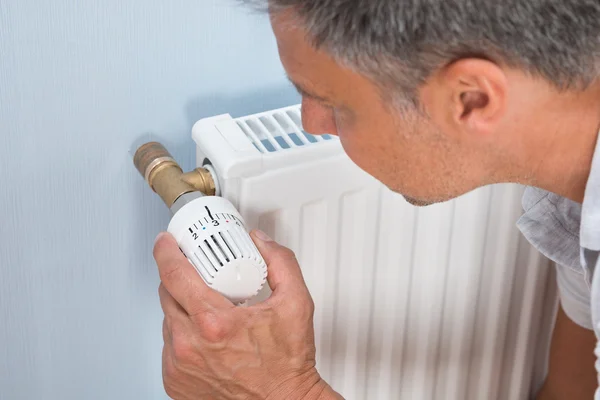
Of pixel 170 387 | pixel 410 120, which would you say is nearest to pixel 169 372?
pixel 170 387

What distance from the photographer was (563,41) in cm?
50

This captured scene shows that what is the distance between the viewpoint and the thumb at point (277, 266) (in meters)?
0.62

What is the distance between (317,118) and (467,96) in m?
0.11

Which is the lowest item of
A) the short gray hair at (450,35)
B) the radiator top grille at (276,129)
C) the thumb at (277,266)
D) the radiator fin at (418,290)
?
the radiator fin at (418,290)

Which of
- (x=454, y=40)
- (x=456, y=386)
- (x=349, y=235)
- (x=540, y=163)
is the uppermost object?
(x=454, y=40)

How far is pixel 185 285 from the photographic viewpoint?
0.59 meters

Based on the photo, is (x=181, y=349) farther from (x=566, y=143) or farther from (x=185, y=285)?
(x=566, y=143)

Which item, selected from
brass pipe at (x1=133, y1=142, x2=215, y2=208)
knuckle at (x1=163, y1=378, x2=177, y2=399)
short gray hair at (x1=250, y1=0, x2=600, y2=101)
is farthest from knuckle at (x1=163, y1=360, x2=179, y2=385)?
short gray hair at (x1=250, y1=0, x2=600, y2=101)

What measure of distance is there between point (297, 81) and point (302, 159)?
0.39 feet

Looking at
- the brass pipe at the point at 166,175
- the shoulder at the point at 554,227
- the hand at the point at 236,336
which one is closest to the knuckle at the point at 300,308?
the hand at the point at 236,336

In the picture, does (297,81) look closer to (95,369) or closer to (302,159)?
(302,159)

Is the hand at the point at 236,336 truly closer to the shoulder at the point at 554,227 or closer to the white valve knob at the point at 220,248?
the white valve knob at the point at 220,248

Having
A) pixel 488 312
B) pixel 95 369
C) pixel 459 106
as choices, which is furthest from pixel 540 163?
pixel 95 369

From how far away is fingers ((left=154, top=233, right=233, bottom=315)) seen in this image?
1.94 ft
